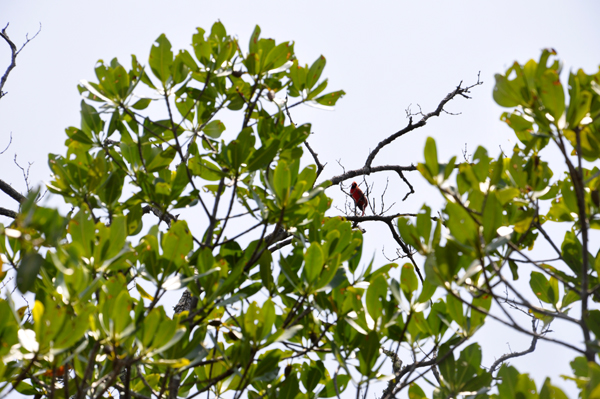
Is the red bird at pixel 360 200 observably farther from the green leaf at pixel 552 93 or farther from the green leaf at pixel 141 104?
the green leaf at pixel 552 93

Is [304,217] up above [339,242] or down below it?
above

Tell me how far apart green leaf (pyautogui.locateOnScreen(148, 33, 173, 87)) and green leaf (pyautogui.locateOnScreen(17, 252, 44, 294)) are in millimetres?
931

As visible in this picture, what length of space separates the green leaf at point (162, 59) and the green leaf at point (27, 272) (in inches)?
36.7

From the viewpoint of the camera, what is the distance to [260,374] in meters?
1.48

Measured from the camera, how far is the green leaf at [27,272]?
1141mm

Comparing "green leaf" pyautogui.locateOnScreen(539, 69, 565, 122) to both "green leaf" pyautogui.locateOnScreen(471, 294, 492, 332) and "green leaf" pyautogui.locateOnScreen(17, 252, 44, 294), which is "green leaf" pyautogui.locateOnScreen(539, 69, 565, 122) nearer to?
"green leaf" pyautogui.locateOnScreen(471, 294, 492, 332)

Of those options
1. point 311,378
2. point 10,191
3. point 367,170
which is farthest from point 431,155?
point 10,191

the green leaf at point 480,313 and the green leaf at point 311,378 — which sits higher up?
the green leaf at point 480,313

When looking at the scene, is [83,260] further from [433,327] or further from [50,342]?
[433,327]

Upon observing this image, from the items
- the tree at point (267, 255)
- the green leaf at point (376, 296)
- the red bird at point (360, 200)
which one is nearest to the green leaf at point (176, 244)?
the tree at point (267, 255)

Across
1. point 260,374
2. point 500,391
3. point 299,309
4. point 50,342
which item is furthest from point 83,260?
point 500,391

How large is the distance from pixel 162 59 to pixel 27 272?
3.33 feet

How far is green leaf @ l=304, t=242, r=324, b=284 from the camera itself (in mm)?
1502

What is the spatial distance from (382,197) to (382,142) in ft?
4.26
